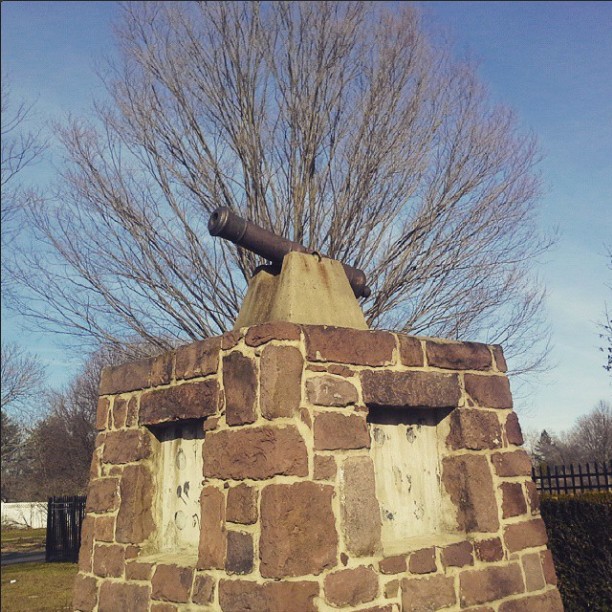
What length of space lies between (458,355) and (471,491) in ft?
3.10

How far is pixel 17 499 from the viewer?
3594 centimetres

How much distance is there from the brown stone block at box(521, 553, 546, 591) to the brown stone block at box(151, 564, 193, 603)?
2338 mm

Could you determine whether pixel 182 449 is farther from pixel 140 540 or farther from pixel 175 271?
pixel 175 271

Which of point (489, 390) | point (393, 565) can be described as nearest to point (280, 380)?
point (393, 565)

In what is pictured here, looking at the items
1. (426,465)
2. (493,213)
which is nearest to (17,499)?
(493,213)

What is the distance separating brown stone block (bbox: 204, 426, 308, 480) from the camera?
3332mm

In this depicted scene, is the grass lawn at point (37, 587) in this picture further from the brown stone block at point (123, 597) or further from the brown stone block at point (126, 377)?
the brown stone block at point (126, 377)

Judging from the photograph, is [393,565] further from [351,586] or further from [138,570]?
Result: [138,570]

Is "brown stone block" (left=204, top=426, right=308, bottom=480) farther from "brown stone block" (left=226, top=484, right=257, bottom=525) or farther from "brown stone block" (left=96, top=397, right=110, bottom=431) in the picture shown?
"brown stone block" (left=96, top=397, right=110, bottom=431)

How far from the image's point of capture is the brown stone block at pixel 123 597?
3.92 meters

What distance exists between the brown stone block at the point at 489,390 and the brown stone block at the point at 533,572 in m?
1.08

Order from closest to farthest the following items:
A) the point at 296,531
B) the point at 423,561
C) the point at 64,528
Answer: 1. the point at 296,531
2. the point at 423,561
3. the point at 64,528

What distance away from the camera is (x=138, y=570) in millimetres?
3996

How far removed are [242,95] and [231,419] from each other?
21.3ft
